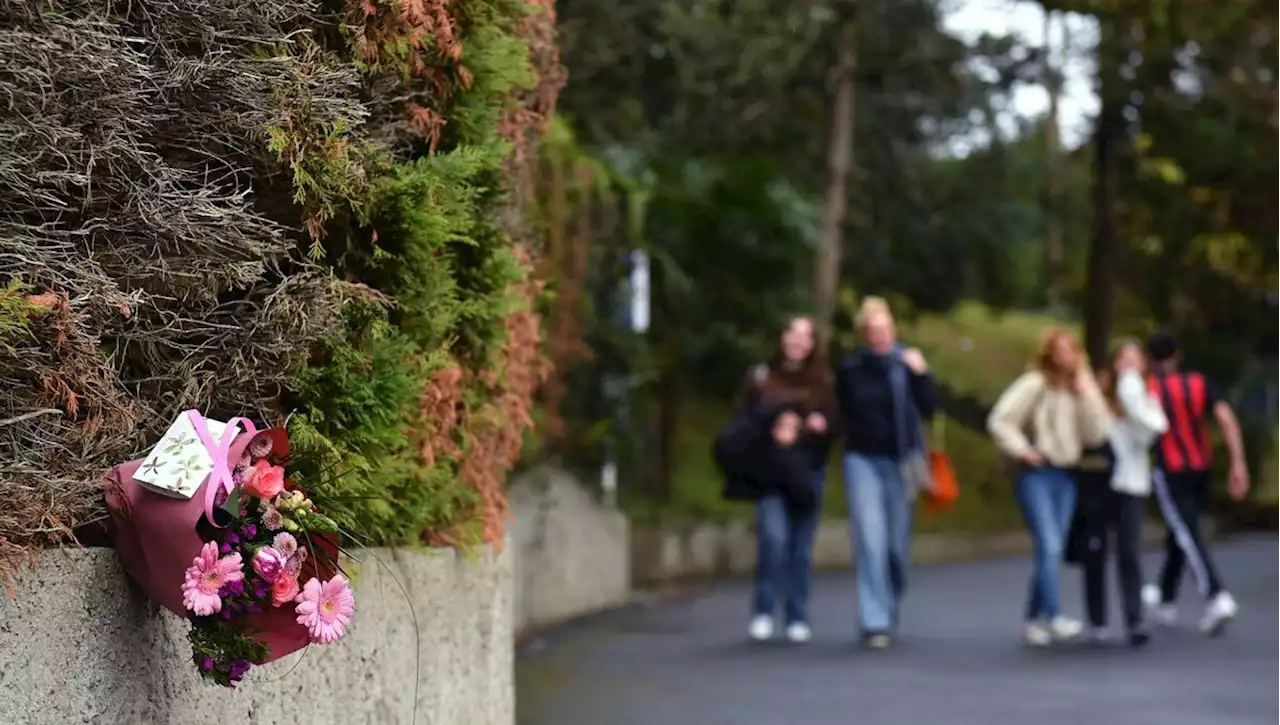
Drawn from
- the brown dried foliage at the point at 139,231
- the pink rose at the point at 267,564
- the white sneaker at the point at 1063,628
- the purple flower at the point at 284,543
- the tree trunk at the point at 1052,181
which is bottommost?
the white sneaker at the point at 1063,628

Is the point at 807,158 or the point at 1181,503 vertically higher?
the point at 807,158

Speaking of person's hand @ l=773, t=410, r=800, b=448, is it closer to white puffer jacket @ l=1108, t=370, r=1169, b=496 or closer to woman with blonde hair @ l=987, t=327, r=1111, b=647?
woman with blonde hair @ l=987, t=327, r=1111, b=647

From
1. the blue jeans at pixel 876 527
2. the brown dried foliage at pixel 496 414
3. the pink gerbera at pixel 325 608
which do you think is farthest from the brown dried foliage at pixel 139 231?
the blue jeans at pixel 876 527

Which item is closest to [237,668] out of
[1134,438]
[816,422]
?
[816,422]

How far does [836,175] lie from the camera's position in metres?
20.8

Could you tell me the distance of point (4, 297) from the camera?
4.09 m

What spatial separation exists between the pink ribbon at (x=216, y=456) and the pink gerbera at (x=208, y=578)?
Result: 88mm

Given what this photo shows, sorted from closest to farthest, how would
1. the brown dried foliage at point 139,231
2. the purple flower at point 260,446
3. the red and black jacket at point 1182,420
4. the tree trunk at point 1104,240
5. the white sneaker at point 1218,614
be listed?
the brown dried foliage at point 139,231
the purple flower at point 260,446
the white sneaker at point 1218,614
the red and black jacket at point 1182,420
the tree trunk at point 1104,240

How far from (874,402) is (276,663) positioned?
6919mm

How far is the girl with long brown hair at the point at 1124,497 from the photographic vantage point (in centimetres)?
1160

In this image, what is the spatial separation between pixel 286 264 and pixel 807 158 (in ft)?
59.7

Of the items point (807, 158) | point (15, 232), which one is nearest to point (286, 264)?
point (15, 232)

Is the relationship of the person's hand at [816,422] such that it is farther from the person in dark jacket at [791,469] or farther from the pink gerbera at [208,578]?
the pink gerbera at [208,578]

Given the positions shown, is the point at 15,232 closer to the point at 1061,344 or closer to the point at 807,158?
the point at 1061,344
